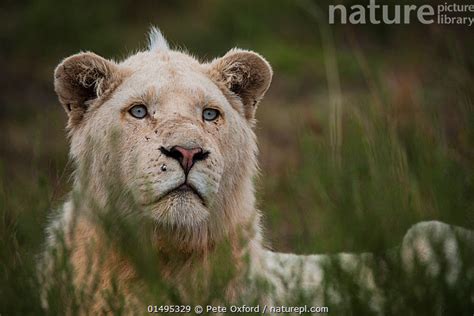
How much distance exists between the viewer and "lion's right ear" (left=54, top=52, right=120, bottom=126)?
3.65m

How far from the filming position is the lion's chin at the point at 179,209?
3.27 metres

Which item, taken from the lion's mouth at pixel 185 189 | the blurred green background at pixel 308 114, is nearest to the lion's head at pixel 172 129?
the lion's mouth at pixel 185 189

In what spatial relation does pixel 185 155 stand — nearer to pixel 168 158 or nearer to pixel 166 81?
pixel 168 158

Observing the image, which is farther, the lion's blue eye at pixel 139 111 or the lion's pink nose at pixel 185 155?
the lion's blue eye at pixel 139 111

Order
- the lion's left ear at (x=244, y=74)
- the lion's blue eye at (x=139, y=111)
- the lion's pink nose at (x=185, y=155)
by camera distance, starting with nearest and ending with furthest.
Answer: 1. the lion's pink nose at (x=185, y=155)
2. the lion's blue eye at (x=139, y=111)
3. the lion's left ear at (x=244, y=74)

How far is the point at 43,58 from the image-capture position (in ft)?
20.8

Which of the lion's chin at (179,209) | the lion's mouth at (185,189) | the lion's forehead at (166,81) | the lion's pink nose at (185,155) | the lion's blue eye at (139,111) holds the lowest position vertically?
the lion's chin at (179,209)

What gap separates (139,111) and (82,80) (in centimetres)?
32

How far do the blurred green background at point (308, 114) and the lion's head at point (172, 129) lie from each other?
17cm

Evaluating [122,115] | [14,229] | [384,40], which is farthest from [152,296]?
[384,40]

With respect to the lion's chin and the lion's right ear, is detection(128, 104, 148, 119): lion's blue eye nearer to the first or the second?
the lion's right ear

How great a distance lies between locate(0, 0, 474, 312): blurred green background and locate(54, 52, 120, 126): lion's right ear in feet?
0.44

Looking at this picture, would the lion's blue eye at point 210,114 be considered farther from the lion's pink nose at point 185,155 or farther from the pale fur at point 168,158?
the lion's pink nose at point 185,155

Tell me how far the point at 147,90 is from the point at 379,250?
139cm
